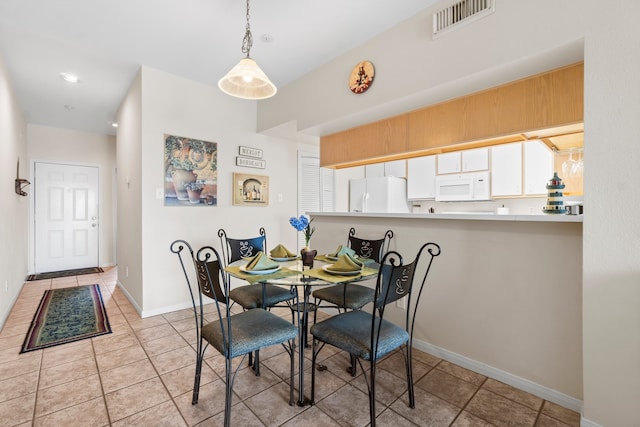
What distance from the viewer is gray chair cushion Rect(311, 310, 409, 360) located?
59.1 inches

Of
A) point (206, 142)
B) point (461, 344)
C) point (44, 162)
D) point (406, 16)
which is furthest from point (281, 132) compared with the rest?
point (44, 162)

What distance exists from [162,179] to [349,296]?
2.38 meters

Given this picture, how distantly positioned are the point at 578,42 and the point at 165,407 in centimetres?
307

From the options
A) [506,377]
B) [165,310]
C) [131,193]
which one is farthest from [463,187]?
[131,193]

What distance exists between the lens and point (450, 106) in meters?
2.42

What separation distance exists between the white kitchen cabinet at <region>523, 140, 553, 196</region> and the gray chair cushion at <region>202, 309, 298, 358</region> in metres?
3.76

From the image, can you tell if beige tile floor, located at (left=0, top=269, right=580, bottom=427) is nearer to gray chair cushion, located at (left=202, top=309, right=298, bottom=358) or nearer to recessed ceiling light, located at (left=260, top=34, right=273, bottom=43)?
gray chair cushion, located at (left=202, top=309, right=298, bottom=358)

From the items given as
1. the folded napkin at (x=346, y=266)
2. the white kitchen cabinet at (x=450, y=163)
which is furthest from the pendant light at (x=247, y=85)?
the white kitchen cabinet at (x=450, y=163)

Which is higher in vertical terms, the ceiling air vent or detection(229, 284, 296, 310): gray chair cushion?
the ceiling air vent

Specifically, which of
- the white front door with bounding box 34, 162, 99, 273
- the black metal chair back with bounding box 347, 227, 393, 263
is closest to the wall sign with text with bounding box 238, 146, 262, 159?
the black metal chair back with bounding box 347, 227, 393, 263

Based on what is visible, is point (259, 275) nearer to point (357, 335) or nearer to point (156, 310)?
point (357, 335)

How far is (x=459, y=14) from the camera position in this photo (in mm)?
2012

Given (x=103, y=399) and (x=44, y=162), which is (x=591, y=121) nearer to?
(x=103, y=399)

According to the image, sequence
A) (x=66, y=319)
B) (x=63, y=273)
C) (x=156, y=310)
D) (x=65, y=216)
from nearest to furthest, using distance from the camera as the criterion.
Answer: (x=66, y=319) → (x=156, y=310) → (x=63, y=273) → (x=65, y=216)
